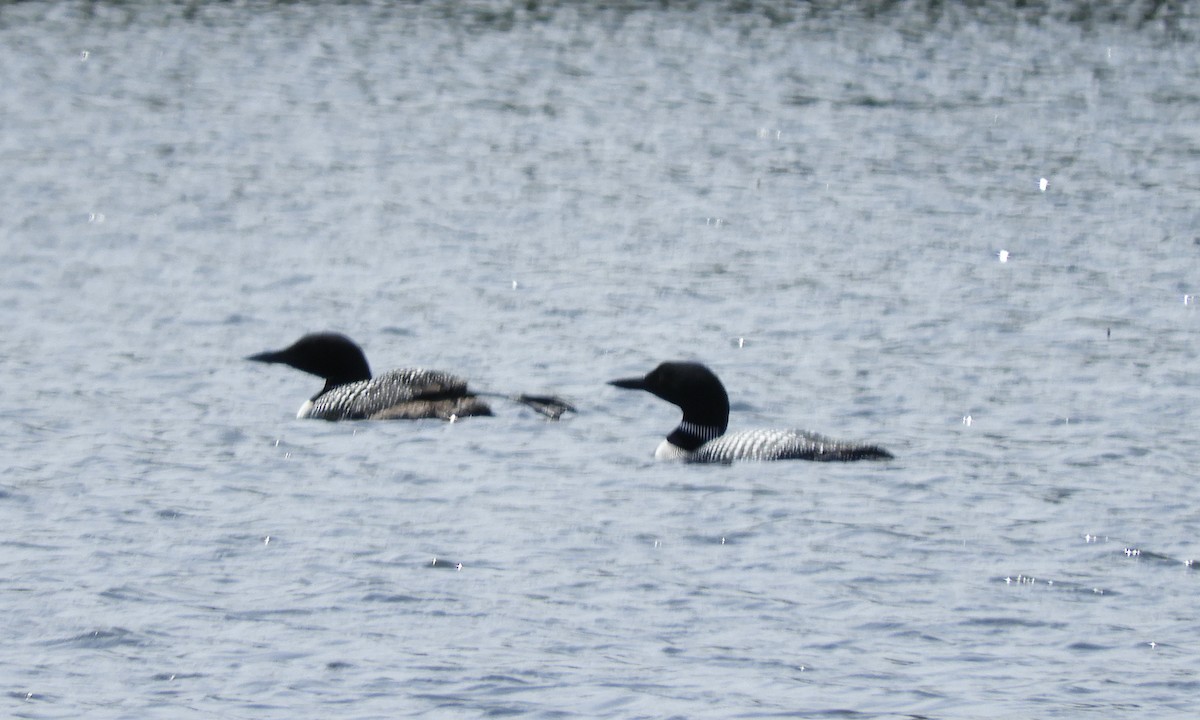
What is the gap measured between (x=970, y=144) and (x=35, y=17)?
20.8 m

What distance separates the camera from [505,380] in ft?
50.9

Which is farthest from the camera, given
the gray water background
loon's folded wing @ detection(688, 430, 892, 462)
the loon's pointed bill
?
the loon's pointed bill

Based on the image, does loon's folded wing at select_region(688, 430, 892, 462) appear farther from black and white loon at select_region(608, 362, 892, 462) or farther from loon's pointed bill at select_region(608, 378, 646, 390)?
loon's pointed bill at select_region(608, 378, 646, 390)

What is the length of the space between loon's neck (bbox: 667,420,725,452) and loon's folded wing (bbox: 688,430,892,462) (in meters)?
0.05

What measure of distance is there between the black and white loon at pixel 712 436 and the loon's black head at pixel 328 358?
220 centimetres

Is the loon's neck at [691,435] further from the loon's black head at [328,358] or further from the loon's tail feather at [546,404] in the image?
the loon's black head at [328,358]

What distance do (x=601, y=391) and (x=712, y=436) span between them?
6.57ft

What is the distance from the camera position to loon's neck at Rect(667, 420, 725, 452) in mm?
13188

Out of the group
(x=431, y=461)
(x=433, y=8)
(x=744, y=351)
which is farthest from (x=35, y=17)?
(x=431, y=461)

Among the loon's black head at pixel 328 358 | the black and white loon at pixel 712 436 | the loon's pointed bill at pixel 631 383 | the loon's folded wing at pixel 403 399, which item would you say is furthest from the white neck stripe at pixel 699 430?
the loon's black head at pixel 328 358

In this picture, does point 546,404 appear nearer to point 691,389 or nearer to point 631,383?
point 631,383

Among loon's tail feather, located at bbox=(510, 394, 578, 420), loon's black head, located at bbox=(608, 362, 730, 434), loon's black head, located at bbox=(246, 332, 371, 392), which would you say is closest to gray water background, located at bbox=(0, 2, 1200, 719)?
loon's tail feather, located at bbox=(510, 394, 578, 420)

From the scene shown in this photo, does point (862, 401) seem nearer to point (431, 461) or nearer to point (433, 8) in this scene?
point (431, 461)

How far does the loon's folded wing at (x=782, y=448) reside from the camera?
12859 mm
